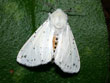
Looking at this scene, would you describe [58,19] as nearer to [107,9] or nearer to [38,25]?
[38,25]

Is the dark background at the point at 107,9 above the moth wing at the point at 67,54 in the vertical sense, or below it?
above

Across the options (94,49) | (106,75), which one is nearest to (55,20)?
(94,49)

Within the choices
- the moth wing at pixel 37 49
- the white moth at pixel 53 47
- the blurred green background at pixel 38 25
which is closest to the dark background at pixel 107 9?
the blurred green background at pixel 38 25

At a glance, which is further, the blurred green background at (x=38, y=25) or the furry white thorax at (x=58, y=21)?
the furry white thorax at (x=58, y=21)

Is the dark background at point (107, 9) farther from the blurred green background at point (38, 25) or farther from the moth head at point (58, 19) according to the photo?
the moth head at point (58, 19)

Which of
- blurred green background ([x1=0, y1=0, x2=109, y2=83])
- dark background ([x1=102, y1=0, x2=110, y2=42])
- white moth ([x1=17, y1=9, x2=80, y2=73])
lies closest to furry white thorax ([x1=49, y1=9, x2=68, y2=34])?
white moth ([x1=17, y1=9, x2=80, y2=73])

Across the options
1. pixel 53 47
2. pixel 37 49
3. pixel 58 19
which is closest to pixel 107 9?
pixel 58 19

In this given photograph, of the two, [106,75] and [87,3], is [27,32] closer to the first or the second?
[87,3]
